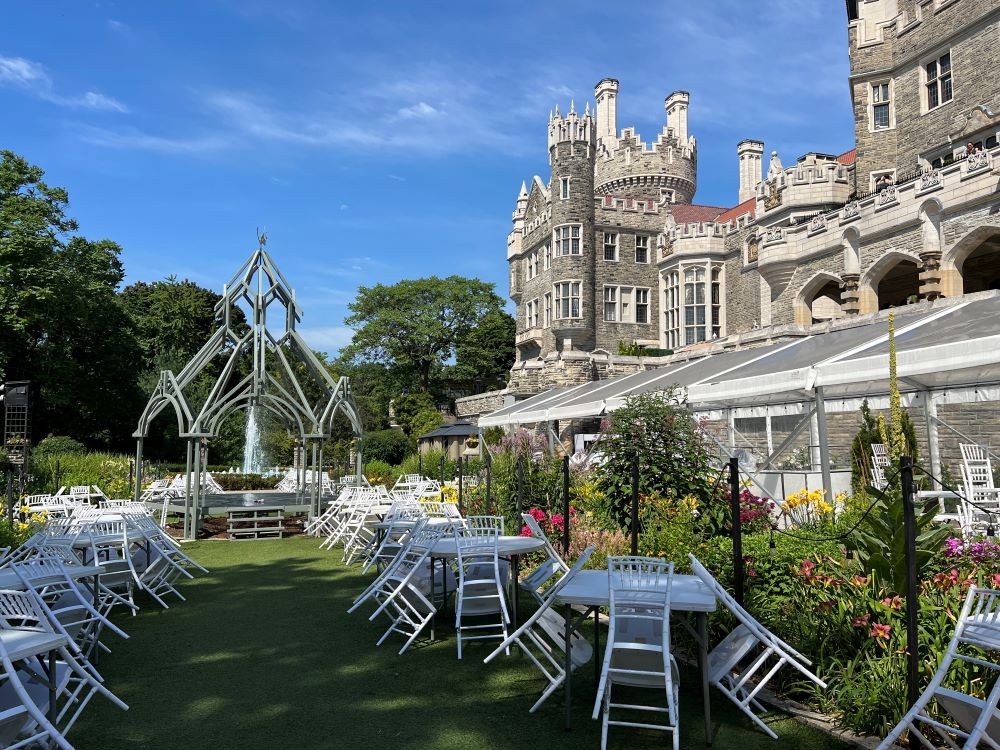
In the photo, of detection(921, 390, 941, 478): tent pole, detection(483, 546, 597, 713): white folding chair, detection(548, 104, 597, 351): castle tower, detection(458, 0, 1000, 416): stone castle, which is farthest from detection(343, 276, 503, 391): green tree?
detection(483, 546, 597, 713): white folding chair

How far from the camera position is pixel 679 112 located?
146ft

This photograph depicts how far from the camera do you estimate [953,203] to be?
61.6 ft

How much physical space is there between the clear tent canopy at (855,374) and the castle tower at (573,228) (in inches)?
842

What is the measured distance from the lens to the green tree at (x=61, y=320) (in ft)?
85.5

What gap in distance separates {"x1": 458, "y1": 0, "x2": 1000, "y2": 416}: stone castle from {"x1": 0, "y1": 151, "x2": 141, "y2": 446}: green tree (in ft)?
54.1

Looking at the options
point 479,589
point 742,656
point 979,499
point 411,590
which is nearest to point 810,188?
point 979,499

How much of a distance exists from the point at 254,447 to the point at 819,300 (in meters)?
20.5

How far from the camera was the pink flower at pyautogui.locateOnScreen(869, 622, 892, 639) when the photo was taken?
414cm

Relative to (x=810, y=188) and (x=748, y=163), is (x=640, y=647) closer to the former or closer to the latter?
(x=810, y=188)

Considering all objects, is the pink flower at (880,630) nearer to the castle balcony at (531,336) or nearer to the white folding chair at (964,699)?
the white folding chair at (964,699)

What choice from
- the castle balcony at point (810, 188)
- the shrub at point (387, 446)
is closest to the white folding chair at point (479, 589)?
the castle balcony at point (810, 188)

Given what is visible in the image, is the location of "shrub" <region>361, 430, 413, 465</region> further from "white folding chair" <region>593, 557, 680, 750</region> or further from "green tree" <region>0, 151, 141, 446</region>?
"white folding chair" <region>593, 557, 680, 750</region>

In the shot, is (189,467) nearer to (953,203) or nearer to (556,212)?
(953,203)

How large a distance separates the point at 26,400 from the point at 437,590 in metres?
11.0
